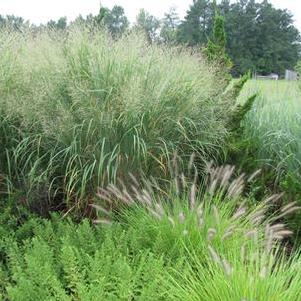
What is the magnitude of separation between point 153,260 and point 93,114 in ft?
5.69

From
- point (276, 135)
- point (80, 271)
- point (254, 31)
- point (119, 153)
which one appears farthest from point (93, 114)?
point (254, 31)

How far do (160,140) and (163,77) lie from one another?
0.61 metres

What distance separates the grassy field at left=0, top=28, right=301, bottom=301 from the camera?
307 cm

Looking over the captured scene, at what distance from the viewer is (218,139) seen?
15.4 ft

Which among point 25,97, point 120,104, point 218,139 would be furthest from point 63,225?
point 218,139

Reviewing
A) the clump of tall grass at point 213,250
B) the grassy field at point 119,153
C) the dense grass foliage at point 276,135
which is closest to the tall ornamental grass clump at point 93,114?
the grassy field at point 119,153

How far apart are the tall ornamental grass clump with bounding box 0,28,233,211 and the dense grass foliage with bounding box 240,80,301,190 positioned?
0.71 m

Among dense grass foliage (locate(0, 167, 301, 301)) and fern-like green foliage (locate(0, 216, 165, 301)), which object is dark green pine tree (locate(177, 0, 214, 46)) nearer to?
dense grass foliage (locate(0, 167, 301, 301))

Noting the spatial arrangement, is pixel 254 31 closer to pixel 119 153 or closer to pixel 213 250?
pixel 119 153

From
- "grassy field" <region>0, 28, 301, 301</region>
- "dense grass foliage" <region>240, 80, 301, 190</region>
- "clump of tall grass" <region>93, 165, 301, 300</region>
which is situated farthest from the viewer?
"dense grass foliage" <region>240, 80, 301, 190</region>

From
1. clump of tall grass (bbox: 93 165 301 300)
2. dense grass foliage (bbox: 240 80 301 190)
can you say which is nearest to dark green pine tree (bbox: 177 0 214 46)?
dense grass foliage (bbox: 240 80 301 190)

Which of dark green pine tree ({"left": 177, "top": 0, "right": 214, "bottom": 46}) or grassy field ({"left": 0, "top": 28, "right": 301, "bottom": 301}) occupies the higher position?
dark green pine tree ({"left": 177, "top": 0, "right": 214, "bottom": 46})

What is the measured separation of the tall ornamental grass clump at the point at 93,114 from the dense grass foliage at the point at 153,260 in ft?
1.61

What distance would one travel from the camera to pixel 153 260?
8.20 feet
